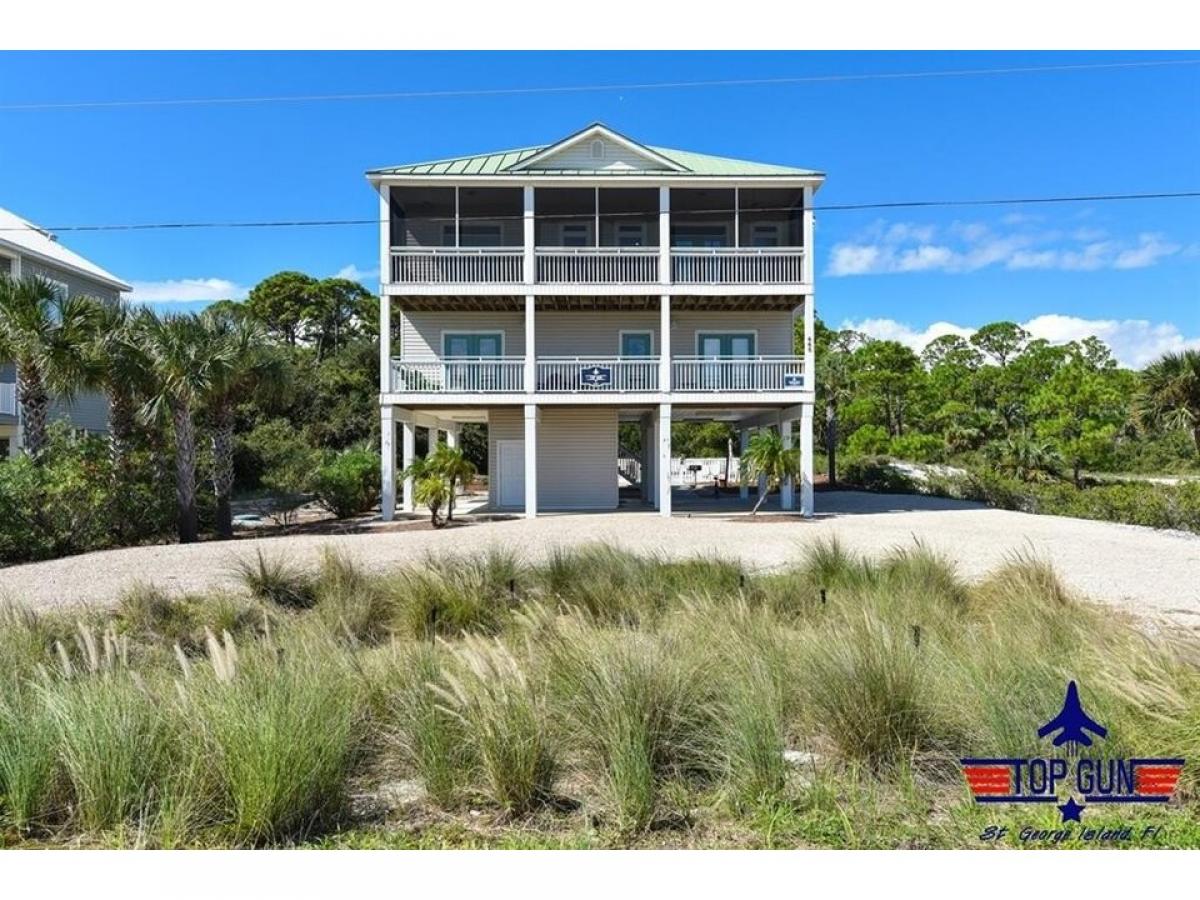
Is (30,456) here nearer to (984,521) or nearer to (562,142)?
(562,142)

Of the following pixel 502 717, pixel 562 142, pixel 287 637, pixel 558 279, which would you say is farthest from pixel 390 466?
pixel 502 717

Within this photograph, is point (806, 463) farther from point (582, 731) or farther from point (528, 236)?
point (582, 731)

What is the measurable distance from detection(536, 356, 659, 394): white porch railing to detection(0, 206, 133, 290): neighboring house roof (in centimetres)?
1605

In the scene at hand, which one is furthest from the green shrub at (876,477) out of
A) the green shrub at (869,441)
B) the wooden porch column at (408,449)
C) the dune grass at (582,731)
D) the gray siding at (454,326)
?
the dune grass at (582,731)

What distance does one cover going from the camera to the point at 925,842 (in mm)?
3209

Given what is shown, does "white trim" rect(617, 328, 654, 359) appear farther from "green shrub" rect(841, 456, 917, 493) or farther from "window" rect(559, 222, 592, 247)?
"green shrub" rect(841, 456, 917, 493)

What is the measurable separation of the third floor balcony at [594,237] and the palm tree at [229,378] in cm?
495

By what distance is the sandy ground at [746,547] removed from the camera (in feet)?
32.2

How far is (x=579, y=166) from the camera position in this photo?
73.7ft

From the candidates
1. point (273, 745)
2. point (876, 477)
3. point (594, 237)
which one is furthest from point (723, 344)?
point (273, 745)

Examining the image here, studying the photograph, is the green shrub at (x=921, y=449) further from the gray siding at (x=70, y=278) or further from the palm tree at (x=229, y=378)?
the gray siding at (x=70, y=278)

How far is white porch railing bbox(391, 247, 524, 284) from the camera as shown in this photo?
21.2 m

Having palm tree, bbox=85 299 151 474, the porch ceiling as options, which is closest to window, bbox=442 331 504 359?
the porch ceiling

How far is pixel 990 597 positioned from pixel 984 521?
1277 centimetres
